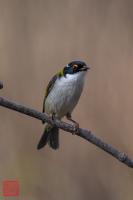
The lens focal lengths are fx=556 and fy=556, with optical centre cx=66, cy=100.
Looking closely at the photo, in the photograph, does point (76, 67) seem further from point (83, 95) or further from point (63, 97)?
point (83, 95)

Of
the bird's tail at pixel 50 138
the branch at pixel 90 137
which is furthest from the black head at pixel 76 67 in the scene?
the branch at pixel 90 137

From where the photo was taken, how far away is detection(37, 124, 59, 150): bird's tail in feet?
11.3

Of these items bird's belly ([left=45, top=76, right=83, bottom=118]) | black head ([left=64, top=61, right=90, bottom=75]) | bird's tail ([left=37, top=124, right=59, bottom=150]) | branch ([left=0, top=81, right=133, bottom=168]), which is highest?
branch ([left=0, top=81, right=133, bottom=168])

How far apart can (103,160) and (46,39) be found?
985mm

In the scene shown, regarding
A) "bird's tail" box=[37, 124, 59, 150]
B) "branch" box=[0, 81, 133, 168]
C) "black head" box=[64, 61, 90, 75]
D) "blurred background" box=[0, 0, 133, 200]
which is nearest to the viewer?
"branch" box=[0, 81, 133, 168]

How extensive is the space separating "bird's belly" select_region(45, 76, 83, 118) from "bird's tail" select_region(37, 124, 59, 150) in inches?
6.5

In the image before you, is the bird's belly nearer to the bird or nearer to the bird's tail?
the bird

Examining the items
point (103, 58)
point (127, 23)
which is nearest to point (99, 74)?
point (103, 58)

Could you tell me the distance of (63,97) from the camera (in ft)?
11.0

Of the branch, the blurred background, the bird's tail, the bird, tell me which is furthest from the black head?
the branch

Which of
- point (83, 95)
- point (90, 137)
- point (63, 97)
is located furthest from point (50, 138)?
point (90, 137)

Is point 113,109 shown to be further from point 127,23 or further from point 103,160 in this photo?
point 127,23

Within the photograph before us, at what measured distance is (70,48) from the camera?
3.97m

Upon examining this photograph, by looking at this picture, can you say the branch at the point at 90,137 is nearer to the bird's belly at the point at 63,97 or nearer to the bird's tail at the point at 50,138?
the bird's belly at the point at 63,97
